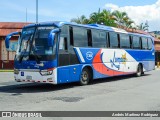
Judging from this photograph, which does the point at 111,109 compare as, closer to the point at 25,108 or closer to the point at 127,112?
the point at 127,112

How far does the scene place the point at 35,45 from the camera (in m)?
15.2

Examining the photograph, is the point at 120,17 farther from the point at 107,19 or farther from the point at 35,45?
the point at 35,45

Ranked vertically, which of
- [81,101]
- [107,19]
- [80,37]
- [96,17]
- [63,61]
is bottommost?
[81,101]

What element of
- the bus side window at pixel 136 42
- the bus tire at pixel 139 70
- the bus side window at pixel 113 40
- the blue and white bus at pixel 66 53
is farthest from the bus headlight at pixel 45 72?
the bus tire at pixel 139 70

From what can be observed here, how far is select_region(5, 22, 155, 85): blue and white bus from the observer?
14781mm

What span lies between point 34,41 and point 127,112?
6.86 meters

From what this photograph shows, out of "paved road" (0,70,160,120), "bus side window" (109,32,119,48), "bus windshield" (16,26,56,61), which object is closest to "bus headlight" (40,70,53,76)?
"bus windshield" (16,26,56,61)

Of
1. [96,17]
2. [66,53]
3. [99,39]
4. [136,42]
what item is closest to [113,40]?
[99,39]

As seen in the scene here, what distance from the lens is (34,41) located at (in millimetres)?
15273

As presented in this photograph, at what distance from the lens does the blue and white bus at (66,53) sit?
14781 mm

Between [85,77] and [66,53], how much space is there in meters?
2.39

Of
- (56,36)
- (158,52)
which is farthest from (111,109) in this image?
(158,52)

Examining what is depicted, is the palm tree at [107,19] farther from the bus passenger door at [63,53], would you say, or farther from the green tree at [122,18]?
the bus passenger door at [63,53]

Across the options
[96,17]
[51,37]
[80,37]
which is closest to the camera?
[51,37]
